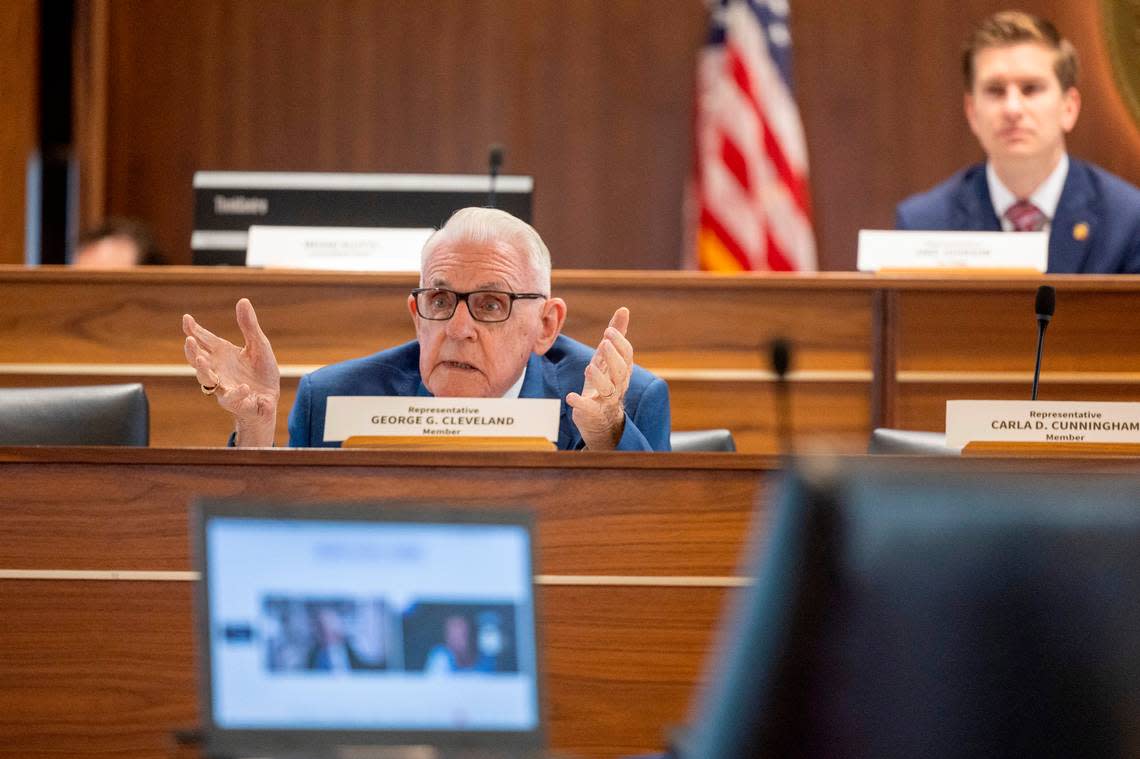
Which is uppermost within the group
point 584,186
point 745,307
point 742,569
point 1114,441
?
point 584,186

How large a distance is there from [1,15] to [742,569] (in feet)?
14.8

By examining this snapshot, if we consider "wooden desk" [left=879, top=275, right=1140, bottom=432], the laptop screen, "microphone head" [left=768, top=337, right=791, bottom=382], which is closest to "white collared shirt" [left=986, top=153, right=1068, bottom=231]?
"wooden desk" [left=879, top=275, right=1140, bottom=432]

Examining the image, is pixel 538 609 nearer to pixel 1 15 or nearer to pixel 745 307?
pixel 745 307

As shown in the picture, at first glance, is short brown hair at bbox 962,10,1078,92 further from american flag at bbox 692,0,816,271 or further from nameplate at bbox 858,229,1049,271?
american flag at bbox 692,0,816,271

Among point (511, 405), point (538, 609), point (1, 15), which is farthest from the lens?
point (1, 15)

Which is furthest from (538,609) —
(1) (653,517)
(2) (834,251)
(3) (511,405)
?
(2) (834,251)

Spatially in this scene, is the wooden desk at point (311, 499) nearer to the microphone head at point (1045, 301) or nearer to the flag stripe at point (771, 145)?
the microphone head at point (1045, 301)

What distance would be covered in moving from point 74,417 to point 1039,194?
10.1ft

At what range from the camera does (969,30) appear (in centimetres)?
586

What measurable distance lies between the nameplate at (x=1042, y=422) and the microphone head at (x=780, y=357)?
3.06 ft

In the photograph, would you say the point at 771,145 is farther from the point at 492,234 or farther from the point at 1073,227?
the point at 492,234

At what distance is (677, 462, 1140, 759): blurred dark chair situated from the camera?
2.48 ft

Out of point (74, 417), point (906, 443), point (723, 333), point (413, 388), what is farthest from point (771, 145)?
point (74, 417)

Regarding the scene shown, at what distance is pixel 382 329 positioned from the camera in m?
3.52
